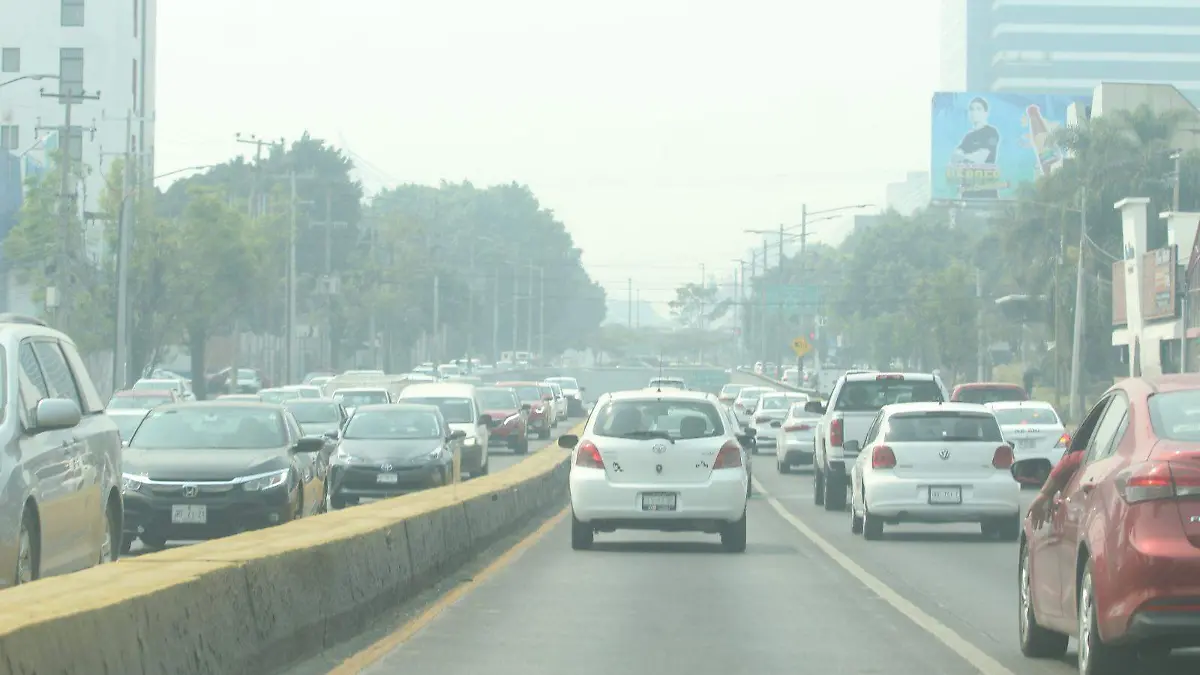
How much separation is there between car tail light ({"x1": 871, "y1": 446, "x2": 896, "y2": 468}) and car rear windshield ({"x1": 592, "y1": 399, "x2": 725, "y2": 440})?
2.98m

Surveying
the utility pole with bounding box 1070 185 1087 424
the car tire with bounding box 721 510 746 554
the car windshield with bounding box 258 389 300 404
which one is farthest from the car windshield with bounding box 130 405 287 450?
the utility pole with bounding box 1070 185 1087 424

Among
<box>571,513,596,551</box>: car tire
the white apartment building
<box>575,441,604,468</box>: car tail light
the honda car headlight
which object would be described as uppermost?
the white apartment building

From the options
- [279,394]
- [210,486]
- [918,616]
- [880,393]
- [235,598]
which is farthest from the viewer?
[279,394]

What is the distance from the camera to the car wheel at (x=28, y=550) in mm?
11219

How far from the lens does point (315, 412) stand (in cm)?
3897

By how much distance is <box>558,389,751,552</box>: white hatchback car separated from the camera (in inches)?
813

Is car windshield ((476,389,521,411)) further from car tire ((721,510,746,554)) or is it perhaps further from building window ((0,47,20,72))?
building window ((0,47,20,72))

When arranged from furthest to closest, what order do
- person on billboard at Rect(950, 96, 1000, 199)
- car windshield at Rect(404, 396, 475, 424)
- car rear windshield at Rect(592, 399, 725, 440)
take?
person on billboard at Rect(950, 96, 1000, 199), car windshield at Rect(404, 396, 475, 424), car rear windshield at Rect(592, 399, 725, 440)

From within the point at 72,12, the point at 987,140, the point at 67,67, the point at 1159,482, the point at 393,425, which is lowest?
the point at 393,425

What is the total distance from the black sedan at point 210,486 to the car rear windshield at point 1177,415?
12.1 m

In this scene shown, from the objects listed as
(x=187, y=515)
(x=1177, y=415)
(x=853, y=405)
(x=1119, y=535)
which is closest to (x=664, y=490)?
(x=187, y=515)

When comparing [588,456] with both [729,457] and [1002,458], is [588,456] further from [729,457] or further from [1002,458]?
[1002,458]

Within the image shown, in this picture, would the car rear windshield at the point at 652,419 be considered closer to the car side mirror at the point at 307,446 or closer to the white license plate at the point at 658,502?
the white license plate at the point at 658,502

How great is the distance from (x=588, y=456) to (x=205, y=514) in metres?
4.01
